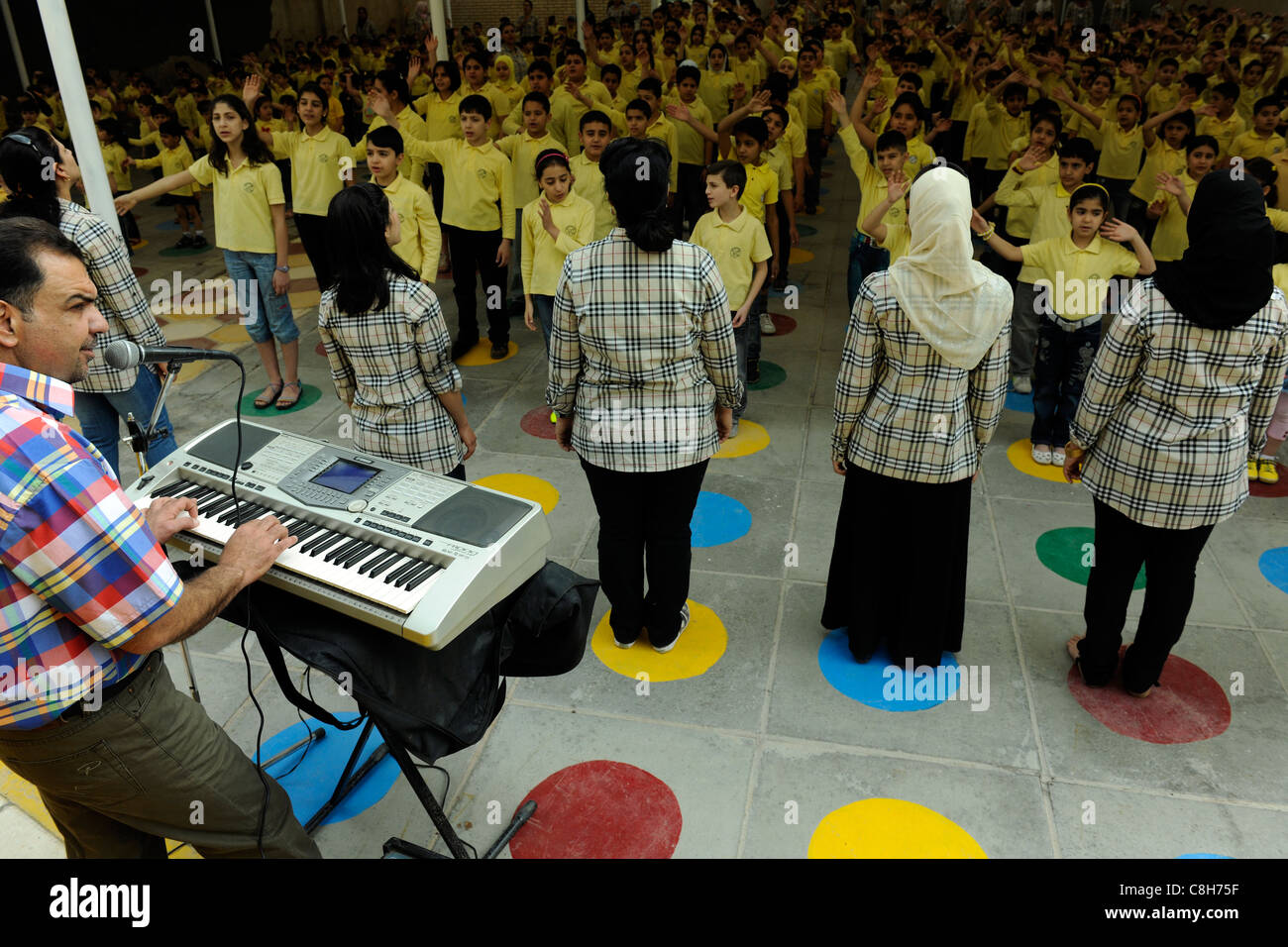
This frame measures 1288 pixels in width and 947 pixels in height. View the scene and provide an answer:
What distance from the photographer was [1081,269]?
13.7 feet

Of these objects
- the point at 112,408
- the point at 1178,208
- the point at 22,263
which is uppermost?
the point at 22,263

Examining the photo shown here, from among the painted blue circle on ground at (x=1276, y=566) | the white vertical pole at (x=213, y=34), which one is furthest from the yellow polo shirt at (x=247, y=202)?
the white vertical pole at (x=213, y=34)

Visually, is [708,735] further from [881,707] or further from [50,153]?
[50,153]

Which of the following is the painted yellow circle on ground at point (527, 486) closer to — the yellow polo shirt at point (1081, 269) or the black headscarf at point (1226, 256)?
the yellow polo shirt at point (1081, 269)

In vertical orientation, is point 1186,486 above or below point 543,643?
above

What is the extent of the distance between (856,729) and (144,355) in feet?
7.67

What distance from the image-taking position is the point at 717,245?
443 cm

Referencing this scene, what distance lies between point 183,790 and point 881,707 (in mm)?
2124

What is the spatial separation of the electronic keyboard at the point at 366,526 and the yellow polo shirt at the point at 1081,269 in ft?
10.7

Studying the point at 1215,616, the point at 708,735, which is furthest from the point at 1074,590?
the point at 708,735

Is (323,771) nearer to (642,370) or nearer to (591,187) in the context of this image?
(642,370)

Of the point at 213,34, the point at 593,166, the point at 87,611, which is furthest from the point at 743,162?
the point at 213,34

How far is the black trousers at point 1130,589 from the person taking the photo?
9.15ft

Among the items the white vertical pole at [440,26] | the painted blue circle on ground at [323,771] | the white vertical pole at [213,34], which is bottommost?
the painted blue circle on ground at [323,771]
